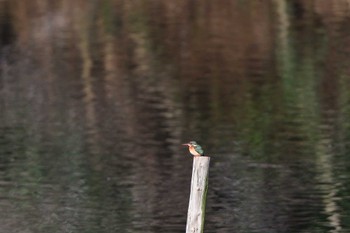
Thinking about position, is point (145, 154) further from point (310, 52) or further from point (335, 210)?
point (310, 52)

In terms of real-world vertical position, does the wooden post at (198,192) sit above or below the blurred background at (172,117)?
above

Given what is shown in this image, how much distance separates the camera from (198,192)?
31.9ft

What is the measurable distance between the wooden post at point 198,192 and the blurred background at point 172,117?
12.5 feet

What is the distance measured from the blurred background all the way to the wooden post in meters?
3.82

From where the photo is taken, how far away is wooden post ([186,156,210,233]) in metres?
9.62

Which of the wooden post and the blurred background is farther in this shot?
the blurred background

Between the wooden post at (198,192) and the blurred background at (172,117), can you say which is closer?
the wooden post at (198,192)

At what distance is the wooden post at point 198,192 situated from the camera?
9.62 metres

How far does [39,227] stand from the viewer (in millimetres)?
14023

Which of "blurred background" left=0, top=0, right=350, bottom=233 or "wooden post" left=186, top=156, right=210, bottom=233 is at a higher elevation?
"wooden post" left=186, top=156, right=210, bottom=233

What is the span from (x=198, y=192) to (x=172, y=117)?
38.1ft

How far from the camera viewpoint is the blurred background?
14.8 m

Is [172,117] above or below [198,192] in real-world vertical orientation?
below

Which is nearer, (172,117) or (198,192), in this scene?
(198,192)
